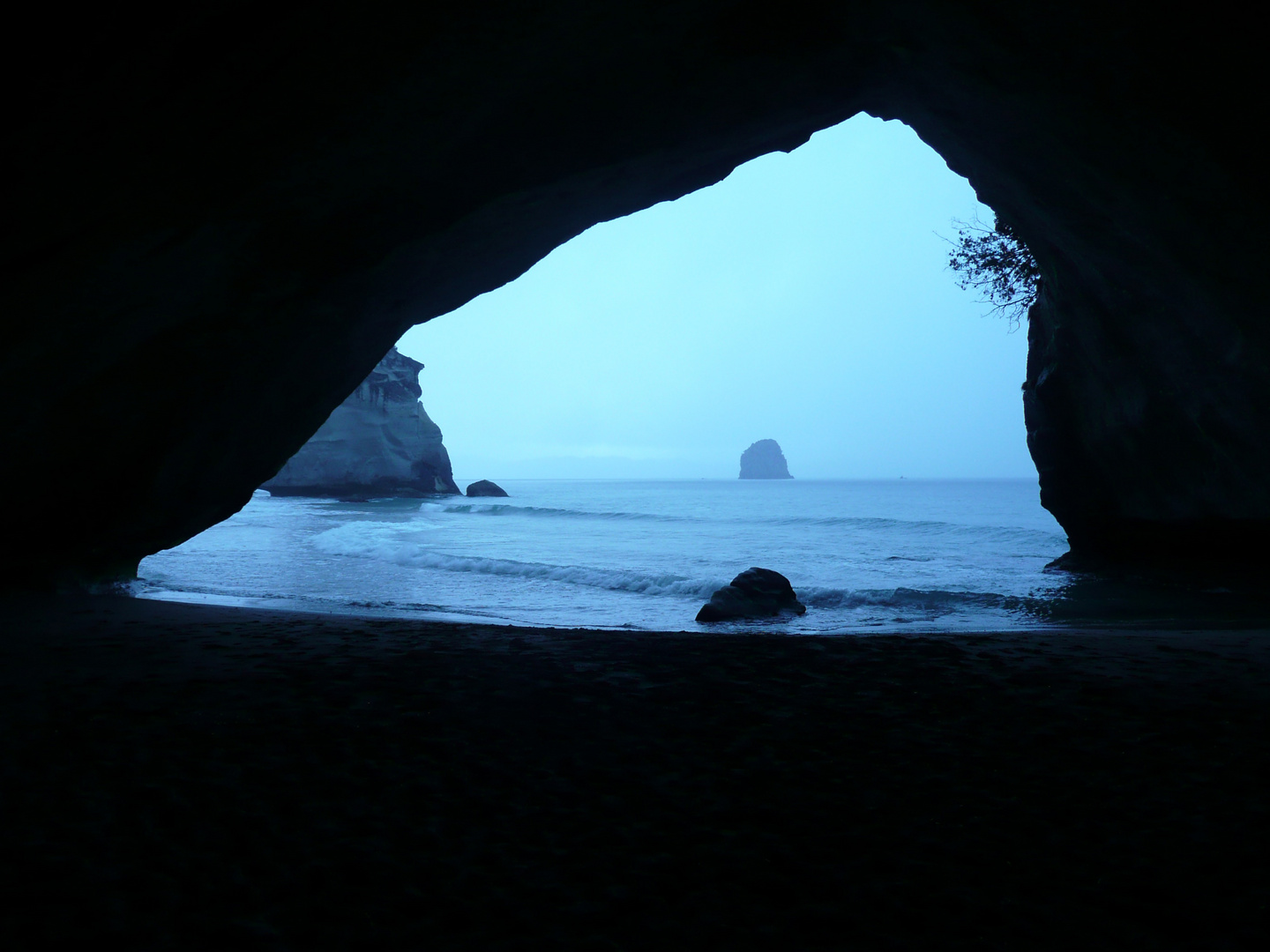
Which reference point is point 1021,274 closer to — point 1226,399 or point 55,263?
point 1226,399

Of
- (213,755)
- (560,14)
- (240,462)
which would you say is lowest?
(213,755)

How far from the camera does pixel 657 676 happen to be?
448 centimetres

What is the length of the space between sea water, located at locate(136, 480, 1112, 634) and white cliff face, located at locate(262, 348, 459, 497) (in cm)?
2345

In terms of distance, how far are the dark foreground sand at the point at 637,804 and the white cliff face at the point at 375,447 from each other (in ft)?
181

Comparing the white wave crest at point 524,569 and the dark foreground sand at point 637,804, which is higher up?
the dark foreground sand at point 637,804

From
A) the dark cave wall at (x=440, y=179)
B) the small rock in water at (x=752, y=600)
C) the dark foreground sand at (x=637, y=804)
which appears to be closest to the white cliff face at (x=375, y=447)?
the dark cave wall at (x=440, y=179)

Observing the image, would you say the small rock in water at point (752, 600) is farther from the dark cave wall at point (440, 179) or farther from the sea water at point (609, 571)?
the dark cave wall at point (440, 179)

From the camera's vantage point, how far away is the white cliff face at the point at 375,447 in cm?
5662

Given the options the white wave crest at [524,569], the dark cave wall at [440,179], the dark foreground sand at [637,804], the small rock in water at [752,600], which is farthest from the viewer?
the white wave crest at [524,569]

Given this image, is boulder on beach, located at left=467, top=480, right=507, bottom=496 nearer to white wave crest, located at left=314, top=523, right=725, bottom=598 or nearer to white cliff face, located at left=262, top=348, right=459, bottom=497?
white cliff face, located at left=262, top=348, right=459, bottom=497

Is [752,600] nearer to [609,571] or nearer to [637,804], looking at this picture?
[609,571]

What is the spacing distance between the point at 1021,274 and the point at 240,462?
43.5ft

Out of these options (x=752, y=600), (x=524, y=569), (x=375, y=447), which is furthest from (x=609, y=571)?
(x=375, y=447)

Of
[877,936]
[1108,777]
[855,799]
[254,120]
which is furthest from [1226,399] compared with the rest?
[254,120]
